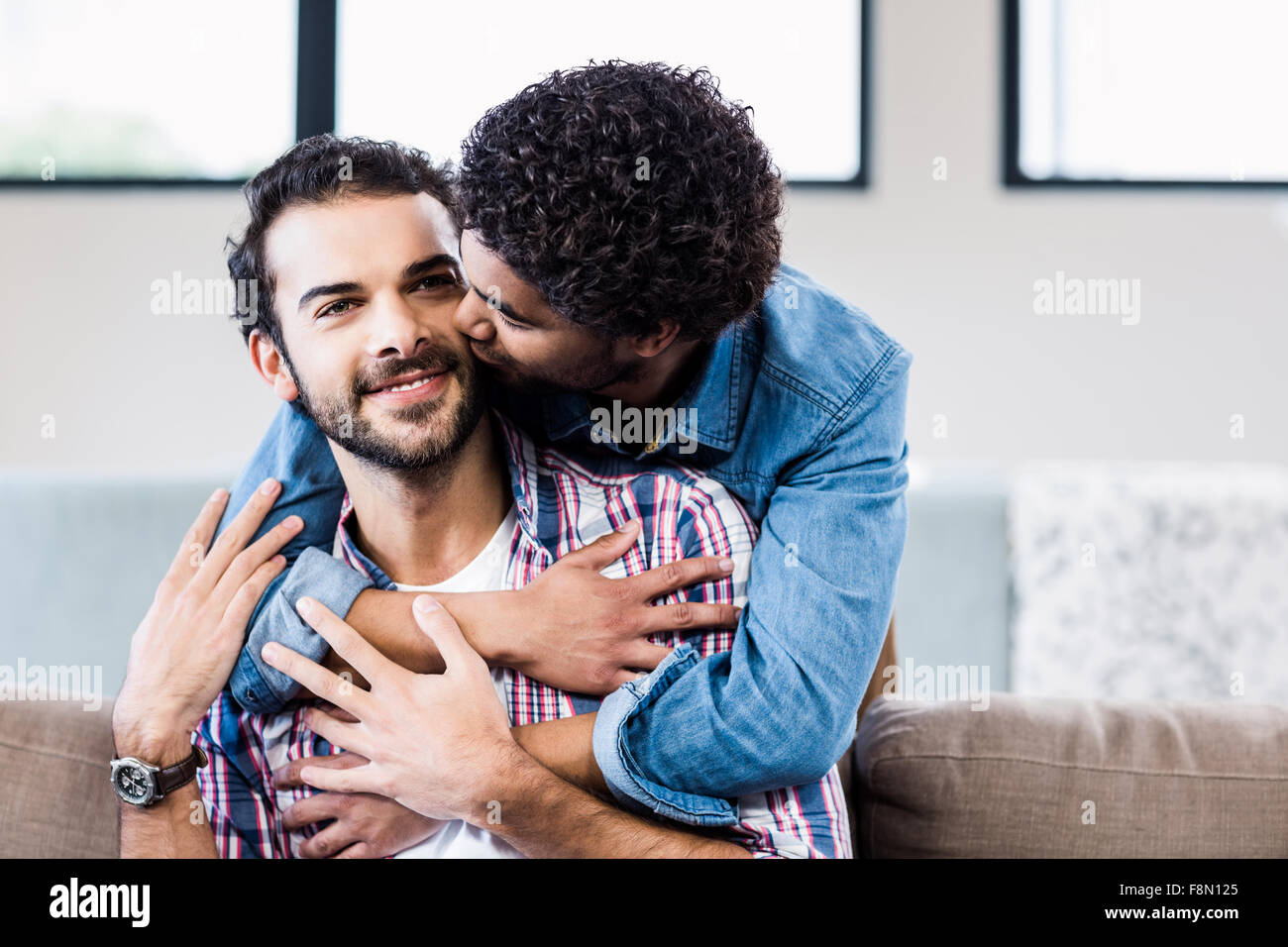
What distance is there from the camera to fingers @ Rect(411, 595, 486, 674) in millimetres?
1288

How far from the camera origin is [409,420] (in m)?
1.39

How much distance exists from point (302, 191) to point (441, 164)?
0.19m

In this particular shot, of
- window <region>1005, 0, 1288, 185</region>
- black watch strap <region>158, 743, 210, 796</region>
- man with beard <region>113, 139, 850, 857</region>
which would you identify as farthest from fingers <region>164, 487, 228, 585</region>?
window <region>1005, 0, 1288, 185</region>

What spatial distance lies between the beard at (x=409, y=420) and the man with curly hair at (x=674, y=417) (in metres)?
0.05

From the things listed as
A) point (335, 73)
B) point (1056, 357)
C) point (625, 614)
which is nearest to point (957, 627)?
point (1056, 357)

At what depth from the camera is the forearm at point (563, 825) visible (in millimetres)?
1234

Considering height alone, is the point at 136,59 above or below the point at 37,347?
above

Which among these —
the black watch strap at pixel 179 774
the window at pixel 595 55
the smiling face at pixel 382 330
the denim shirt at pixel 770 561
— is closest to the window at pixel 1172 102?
the window at pixel 595 55

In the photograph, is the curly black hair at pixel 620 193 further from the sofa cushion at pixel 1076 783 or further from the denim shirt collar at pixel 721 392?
the sofa cushion at pixel 1076 783

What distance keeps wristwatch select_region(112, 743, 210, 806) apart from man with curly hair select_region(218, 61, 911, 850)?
0.40ft

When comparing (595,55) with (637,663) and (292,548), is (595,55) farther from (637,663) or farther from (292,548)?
(637,663)
